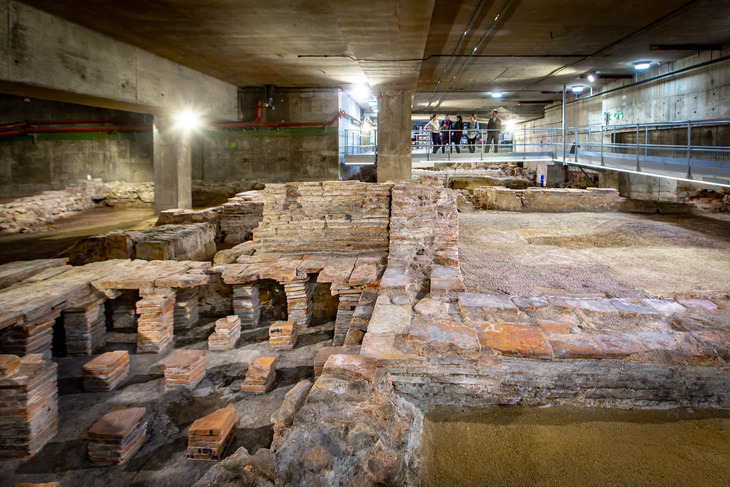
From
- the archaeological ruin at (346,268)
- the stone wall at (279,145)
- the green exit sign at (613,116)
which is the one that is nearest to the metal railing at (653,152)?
the archaeological ruin at (346,268)

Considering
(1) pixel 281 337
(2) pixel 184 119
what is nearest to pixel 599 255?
(1) pixel 281 337

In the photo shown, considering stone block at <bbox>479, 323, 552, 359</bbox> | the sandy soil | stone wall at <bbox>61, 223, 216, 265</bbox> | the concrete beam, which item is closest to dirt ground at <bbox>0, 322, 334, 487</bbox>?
the sandy soil

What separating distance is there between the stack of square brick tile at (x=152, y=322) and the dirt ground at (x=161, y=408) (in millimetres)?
126

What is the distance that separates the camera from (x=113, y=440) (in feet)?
10.9

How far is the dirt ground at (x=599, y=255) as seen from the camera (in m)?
4.37

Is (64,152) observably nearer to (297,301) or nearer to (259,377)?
(297,301)

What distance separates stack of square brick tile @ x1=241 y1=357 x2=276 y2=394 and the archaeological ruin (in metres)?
0.03

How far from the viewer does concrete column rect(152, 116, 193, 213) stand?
12258 millimetres

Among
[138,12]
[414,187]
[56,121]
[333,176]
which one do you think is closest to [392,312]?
[414,187]

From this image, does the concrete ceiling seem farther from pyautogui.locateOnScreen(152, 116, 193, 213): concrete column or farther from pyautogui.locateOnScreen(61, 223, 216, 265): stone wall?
Answer: pyautogui.locateOnScreen(61, 223, 216, 265): stone wall

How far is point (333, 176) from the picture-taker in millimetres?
14148

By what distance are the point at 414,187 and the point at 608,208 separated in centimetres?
567

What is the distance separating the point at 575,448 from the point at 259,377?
9.66 feet

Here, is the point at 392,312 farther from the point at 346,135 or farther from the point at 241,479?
the point at 346,135
